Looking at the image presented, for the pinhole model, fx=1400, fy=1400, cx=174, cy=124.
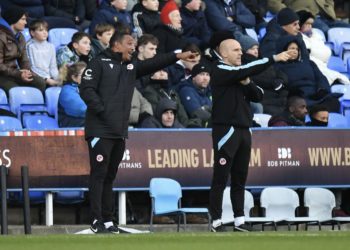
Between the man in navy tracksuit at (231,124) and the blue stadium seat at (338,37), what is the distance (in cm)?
900

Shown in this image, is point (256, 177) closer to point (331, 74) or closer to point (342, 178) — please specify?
point (342, 178)

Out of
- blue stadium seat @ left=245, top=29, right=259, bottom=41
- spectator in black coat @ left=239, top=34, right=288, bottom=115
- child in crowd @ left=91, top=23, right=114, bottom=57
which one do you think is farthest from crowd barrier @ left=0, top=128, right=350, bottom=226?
blue stadium seat @ left=245, top=29, right=259, bottom=41

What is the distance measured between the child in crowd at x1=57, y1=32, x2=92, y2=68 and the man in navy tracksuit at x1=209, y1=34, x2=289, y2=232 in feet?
15.7

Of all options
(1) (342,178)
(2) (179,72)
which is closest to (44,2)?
(2) (179,72)

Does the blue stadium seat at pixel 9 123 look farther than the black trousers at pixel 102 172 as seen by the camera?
Yes

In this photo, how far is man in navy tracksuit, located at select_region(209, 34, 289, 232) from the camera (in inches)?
629

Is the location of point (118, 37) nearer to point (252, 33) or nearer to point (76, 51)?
point (76, 51)

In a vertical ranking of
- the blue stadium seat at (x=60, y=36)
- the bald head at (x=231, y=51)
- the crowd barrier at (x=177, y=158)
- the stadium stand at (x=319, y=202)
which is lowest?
the stadium stand at (x=319, y=202)

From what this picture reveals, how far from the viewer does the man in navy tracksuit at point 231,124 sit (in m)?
16.0

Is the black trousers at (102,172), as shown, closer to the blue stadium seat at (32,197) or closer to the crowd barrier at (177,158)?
the crowd barrier at (177,158)

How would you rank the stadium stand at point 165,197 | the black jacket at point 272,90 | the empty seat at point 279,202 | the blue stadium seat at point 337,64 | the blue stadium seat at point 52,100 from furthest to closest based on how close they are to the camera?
the blue stadium seat at point 337,64 < the black jacket at point 272,90 < the blue stadium seat at point 52,100 < the empty seat at point 279,202 < the stadium stand at point 165,197

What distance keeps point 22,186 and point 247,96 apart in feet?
11.0

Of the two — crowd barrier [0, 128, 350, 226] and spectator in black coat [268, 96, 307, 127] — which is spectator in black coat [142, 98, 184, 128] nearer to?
crowd barrier [0, 128, 350, 226]

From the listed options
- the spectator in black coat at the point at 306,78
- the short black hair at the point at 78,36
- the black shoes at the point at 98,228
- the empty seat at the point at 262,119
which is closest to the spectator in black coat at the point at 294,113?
the empty seat at the point at 262,119
